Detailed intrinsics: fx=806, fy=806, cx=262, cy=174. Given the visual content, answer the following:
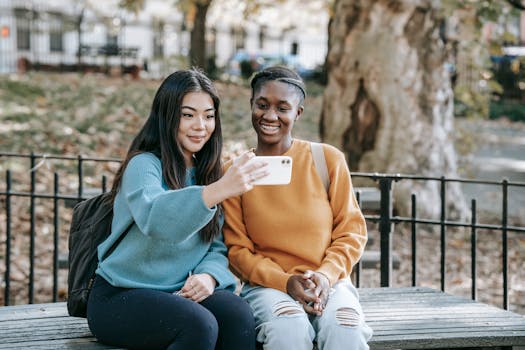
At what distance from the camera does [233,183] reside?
122 inches

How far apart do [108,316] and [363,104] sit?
6.55 meters

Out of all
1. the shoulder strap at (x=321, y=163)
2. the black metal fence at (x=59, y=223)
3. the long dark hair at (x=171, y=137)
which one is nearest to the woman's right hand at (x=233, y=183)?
the long dark hair at (x=171, y=137)

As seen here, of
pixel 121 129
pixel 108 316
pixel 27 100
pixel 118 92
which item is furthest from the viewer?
pixel 118 92

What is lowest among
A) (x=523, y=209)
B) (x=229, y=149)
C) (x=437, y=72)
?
(x=523, y=209)

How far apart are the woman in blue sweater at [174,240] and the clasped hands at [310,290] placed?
0.85ft

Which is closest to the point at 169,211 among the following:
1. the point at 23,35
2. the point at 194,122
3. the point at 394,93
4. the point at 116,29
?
the point at 194,122

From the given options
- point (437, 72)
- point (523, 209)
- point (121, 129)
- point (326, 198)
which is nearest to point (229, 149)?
point (121, 129)

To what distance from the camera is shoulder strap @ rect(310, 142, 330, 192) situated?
12.2ft

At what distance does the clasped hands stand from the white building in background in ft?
A: 47.6

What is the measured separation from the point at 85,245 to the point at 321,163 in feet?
3.69

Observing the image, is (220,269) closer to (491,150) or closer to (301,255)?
(301,255)

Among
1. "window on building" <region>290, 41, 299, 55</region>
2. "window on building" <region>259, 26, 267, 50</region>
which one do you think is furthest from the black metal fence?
"window on building" <region>290, 41, 299, 55</region>

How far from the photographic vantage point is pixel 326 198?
3699 millimetres

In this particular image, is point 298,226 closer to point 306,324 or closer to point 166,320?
point 306,324
